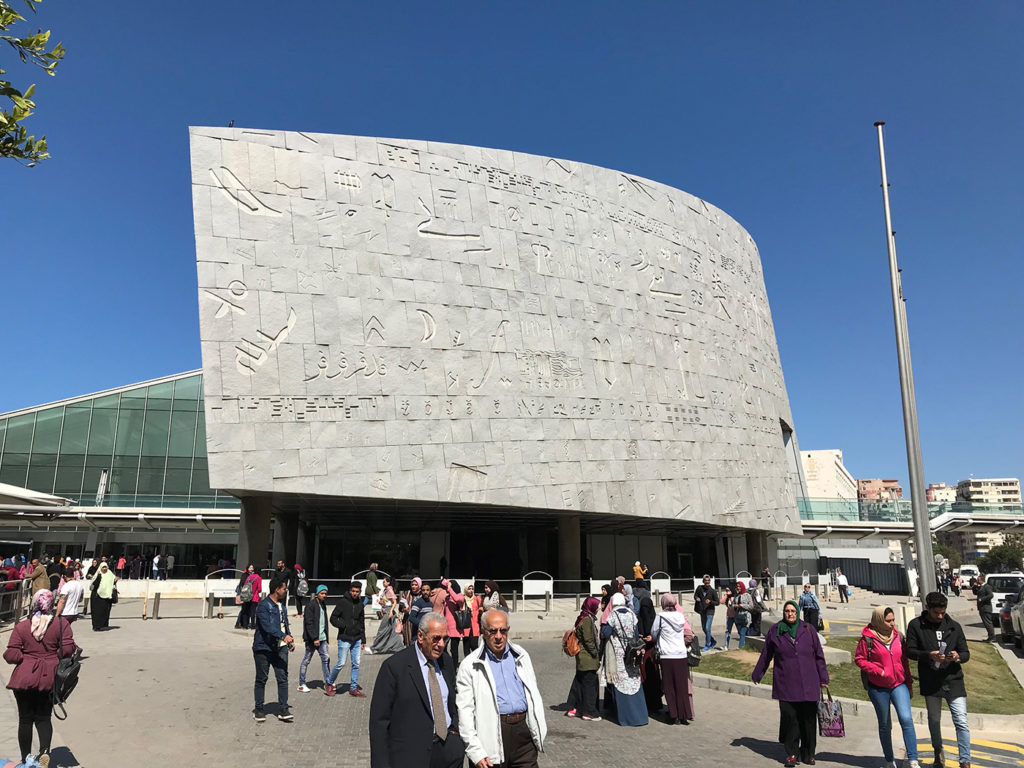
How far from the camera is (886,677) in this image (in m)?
6.76

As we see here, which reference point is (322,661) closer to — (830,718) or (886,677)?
(830,718)

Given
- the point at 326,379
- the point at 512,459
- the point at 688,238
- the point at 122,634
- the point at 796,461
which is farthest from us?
the point at 796,461

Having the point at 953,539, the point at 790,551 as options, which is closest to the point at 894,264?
the point at 790,551

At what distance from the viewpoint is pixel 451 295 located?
24.3 metres

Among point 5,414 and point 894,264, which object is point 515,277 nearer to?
point 894,264

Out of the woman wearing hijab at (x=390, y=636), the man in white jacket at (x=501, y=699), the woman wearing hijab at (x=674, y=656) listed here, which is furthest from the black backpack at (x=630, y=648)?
the woman wearing hijab at (x=390, y=636)

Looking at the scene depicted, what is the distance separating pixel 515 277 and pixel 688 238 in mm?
9550

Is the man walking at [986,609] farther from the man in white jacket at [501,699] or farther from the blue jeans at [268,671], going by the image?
the man in white jacket at [501,699]

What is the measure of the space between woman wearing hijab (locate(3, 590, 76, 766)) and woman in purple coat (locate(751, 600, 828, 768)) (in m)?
6.53

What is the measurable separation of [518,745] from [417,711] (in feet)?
2.93

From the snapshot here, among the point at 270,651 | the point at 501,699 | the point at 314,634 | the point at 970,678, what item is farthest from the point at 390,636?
the point at 970,678

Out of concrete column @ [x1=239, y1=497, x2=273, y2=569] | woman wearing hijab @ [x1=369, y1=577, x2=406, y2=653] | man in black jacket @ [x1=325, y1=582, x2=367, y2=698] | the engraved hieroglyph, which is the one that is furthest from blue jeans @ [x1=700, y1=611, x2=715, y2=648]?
concrete column @ [x1=239, y1=497, x2=273, y2=569]

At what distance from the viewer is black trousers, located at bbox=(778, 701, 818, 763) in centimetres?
720

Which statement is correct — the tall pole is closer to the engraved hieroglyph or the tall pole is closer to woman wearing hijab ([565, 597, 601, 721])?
woman wearing hijab ([565, 597, 601, 721])
